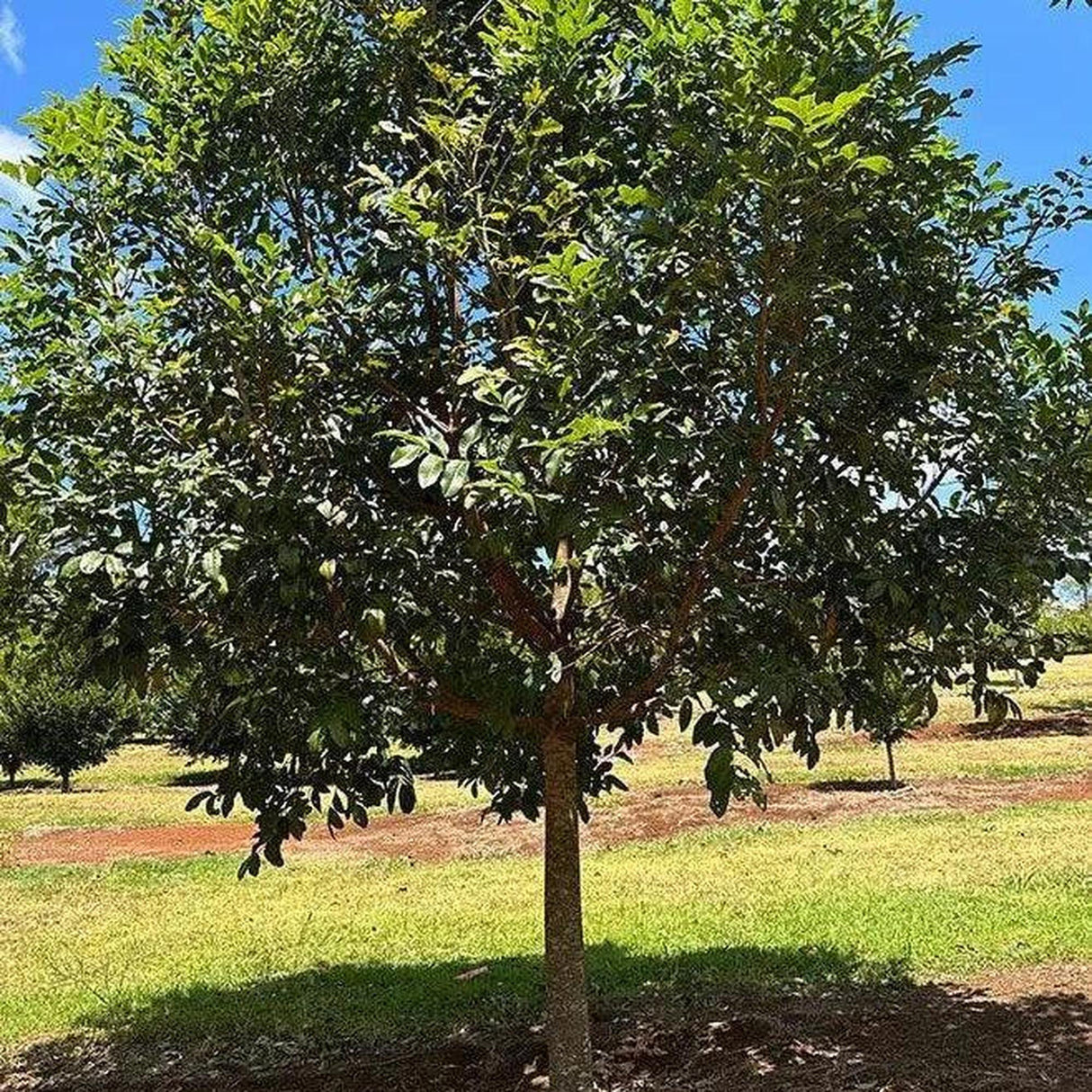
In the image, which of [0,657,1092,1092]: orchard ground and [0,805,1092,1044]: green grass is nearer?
[0,657,1092,1092]: orchard ground

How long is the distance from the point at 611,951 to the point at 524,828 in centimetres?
876

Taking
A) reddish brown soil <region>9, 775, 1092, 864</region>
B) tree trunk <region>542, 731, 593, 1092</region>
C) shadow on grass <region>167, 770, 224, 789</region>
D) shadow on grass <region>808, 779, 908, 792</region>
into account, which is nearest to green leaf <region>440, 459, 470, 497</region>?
tree trunk <region>542, 731, 593, 1092</region>

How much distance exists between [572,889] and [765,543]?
77.9 inches

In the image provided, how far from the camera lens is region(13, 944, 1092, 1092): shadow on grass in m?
6.29

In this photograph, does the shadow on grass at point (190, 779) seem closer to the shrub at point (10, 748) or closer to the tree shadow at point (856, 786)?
the shrub at point (10, 748)

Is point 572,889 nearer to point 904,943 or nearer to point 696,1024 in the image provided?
point 696,1024

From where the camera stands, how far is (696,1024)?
A: 7.28 metres

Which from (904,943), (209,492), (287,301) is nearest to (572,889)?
(209,492)

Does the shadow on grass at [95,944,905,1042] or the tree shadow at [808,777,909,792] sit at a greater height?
the tree shadow at [808,777,909,792]

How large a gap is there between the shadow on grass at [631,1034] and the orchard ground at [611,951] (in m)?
0.02

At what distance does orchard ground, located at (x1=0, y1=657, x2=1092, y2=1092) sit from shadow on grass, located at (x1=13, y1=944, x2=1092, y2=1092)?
0.02 metres

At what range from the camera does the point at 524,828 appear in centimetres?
1841

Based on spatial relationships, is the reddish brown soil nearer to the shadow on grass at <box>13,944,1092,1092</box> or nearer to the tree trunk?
the shadow on grass at <box>13,944,1092,1092</box>

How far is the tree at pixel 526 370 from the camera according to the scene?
13.0 ft
